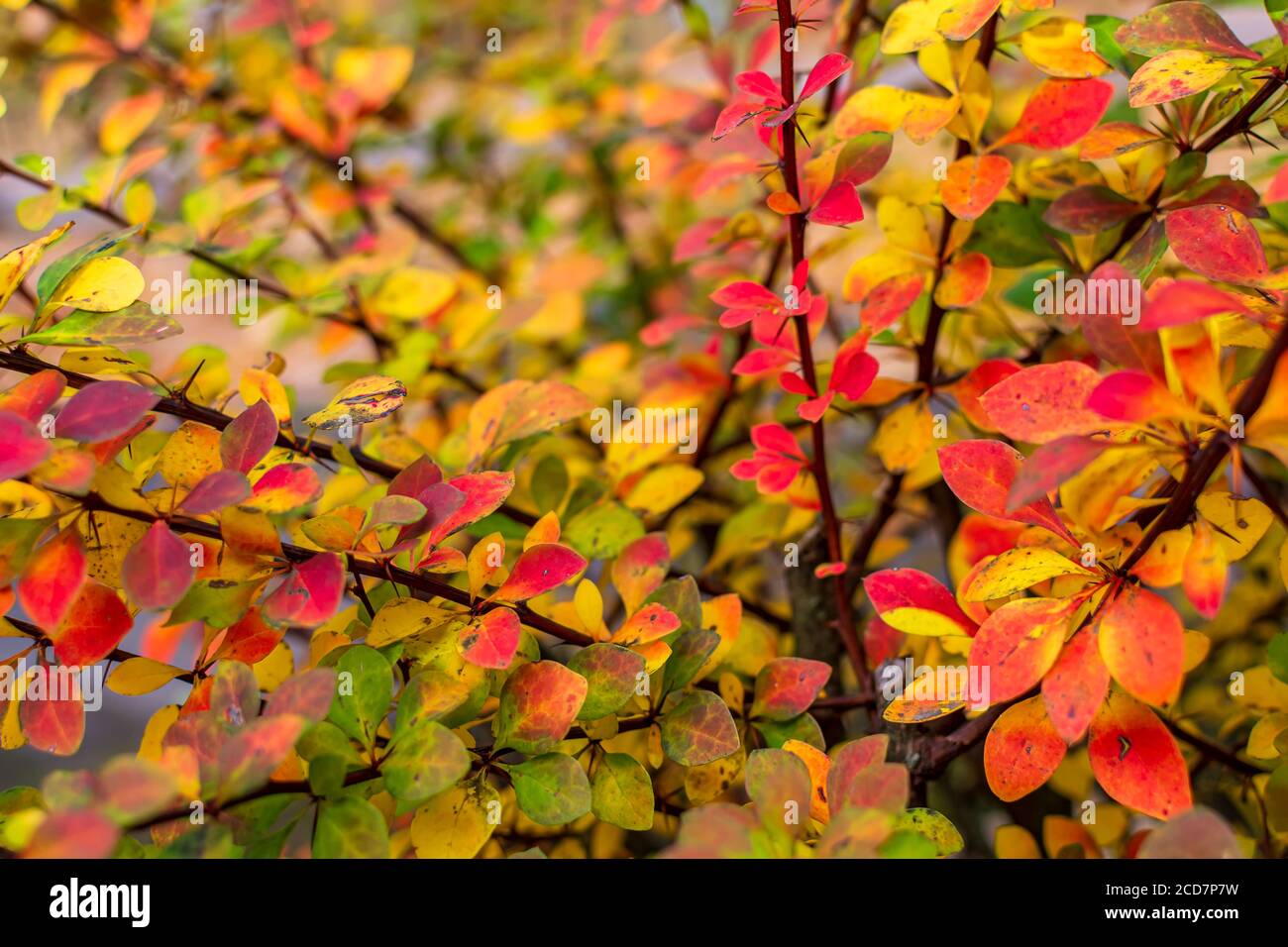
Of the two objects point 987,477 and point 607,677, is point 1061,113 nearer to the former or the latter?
point 987,477

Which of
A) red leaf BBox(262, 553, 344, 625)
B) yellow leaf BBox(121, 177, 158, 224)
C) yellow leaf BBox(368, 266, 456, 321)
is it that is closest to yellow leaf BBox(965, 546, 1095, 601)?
red leaf BBox(262, 553, 344, 625)

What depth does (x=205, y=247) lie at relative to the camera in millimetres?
830

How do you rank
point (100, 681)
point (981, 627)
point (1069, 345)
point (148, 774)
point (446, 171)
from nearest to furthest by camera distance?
point (148, 774)
point (981, 627)
point (100, 681)
point (1069, 345)
point (446, 171)

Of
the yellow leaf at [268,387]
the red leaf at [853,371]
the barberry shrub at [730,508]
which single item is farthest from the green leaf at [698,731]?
the yellow leaf at [268,387]

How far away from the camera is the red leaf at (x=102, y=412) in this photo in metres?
0.48

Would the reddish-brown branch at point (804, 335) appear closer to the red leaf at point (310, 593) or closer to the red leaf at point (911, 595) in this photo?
the red leaf at point (911, 595)

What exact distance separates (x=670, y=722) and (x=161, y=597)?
277 mm

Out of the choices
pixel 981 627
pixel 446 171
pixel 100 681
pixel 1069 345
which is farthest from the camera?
pixel 446 171

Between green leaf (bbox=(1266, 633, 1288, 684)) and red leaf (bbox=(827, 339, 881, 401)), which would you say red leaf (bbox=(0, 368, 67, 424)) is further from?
green leaf (bbox=(1266, 633, 1288, 684))

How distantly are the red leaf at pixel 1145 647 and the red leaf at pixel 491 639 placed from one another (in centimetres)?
28

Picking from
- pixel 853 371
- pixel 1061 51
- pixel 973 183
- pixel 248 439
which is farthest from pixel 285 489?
pixel 1061 51

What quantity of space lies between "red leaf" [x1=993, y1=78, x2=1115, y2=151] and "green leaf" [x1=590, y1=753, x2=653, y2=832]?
0.46 meters
